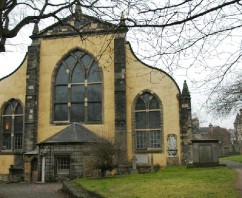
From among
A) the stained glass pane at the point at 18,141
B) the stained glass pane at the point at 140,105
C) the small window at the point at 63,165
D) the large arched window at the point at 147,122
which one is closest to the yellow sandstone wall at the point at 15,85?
the stained glass pane at the point at 18,141

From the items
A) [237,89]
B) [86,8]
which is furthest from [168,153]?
[86,8]

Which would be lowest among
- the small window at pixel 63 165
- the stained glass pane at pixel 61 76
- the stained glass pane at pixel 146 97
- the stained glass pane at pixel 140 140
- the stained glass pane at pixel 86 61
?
the small window at pixel 63 165

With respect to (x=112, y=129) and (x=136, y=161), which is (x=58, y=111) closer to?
(x=112, y=129)

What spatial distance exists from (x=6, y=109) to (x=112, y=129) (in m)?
9.65

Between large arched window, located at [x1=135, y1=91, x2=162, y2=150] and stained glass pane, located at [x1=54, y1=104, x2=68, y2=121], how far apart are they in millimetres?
5854

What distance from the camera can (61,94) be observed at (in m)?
31.6

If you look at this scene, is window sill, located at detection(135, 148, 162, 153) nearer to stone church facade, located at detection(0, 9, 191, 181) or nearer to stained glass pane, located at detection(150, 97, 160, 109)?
stone church facade, located at detection(0, 9, 191, 181)

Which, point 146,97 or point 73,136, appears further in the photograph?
point 146,97

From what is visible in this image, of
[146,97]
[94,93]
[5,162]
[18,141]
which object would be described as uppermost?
[94,93]

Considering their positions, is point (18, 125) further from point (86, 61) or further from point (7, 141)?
point (86, 61)

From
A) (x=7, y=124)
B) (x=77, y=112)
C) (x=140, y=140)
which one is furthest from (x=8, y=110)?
(x=140, y=140)

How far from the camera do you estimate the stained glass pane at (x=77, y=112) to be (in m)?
30.6

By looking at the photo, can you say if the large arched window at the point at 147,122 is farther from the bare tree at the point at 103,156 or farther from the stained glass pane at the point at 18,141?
the stained glass pane at the point at 18,141

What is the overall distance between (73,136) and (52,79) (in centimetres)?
641
